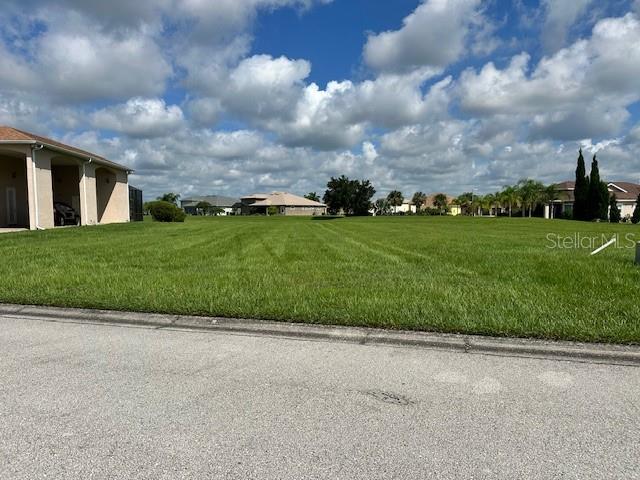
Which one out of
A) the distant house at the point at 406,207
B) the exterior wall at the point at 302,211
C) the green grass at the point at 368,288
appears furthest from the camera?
the distant house at the point at 406,207

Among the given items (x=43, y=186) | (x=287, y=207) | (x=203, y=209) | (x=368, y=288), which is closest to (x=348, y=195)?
(x=287, y=207)

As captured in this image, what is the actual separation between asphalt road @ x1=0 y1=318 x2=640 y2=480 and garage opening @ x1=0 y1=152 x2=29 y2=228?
25432mm

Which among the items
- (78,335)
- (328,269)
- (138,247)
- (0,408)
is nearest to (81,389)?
(0,408)

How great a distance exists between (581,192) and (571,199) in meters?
16.5

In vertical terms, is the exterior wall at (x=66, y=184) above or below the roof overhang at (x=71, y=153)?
below

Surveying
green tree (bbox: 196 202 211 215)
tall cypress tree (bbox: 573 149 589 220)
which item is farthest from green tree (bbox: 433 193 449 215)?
green tree (bbox: 196 202 211 215)

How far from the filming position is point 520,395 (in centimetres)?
335

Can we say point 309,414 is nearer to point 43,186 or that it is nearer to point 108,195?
point 43,186

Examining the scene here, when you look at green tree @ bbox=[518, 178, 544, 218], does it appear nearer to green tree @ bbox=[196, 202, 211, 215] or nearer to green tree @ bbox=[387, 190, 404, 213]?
green tree @ bbox=[387, 190, 404, 213]

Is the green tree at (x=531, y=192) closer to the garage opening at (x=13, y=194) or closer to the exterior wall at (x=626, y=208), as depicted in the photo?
the exterior wall at (x=626, y=208)

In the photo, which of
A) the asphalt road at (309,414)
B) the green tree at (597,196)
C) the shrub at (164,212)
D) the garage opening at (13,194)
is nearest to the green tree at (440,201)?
the green tree at (597,196)

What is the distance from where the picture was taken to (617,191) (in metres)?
71.7

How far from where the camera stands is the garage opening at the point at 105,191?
1214 inches

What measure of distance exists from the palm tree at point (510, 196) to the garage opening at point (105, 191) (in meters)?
65.4
